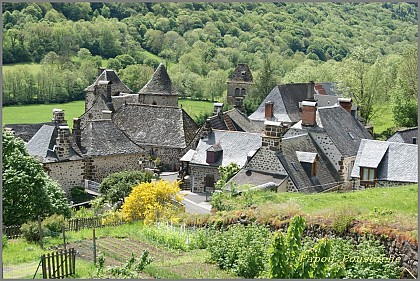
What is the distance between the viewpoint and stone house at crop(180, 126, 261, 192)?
38706 mm

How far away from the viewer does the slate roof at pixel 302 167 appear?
32.0 meters

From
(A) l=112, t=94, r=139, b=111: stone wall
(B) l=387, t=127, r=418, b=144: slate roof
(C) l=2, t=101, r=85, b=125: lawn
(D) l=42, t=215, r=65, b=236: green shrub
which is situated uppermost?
(A) l=112, t=94, r=139, b=111: stone wall

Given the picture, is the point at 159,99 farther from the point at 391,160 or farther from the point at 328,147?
the point at 391,160

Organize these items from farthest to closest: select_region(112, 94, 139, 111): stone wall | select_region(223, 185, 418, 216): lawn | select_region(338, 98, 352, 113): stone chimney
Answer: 1. select_region(112, 94, 139, 111): stone wall
2. select_region(338, 98, 352, 113): stone chimney
3. select_region(223, 185, 418, 216): lawn

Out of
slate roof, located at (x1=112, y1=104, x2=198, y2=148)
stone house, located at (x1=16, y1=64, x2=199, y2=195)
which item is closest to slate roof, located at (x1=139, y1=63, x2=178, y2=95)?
stone house, located at (x1=16, y1=64, x2=199, y2=195)

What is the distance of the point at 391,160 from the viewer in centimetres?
3198

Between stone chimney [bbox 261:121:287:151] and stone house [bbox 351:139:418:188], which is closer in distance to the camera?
stone house [bbox 351:139:418:188]

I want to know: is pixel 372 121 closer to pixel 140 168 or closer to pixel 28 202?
pixel 140 168

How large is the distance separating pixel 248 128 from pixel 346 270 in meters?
33.4

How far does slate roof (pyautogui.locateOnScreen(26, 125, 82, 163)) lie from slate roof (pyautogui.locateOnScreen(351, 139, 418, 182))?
15.9 m

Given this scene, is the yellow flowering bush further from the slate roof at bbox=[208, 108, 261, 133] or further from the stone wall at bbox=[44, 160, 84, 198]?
the slate roof at bbox=[208, 108, 261, 133]

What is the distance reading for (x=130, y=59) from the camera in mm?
117250

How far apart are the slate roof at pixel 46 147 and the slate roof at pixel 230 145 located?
21.9 feet

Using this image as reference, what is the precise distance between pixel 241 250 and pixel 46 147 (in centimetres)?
2242
